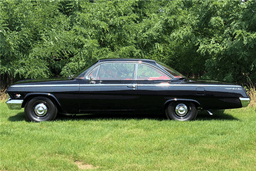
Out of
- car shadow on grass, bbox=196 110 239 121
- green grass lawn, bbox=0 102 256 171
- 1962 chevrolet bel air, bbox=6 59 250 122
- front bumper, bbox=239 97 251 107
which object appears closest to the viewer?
green grass lawn, bbox=0 102 256 171

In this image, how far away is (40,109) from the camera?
7891 mm

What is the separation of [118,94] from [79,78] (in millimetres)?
1079

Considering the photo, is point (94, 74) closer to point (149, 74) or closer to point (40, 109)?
point (149, 74)

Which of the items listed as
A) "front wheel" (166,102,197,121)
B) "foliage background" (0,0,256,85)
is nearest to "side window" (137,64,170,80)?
"front wheel" (166,102,197,121)

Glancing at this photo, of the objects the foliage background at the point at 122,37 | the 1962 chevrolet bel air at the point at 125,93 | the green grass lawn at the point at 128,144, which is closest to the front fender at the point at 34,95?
the 1962 chevrolet bel air at the point at 125,93

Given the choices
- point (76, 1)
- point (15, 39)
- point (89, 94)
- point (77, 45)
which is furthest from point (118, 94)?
point (76, 1)

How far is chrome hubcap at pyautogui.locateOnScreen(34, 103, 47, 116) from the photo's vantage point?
7891 millimetres

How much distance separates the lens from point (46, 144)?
595 cm

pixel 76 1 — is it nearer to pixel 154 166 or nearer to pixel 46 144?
pixel 46 144

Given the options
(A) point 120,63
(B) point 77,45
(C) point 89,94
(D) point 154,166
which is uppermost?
(B) point 77,45

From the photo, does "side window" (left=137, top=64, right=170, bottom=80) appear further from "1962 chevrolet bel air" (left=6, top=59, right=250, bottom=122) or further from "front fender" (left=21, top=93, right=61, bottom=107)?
"front fender" (left=21, top=93, right=61, bottom=107)

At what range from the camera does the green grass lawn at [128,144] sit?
497 cm

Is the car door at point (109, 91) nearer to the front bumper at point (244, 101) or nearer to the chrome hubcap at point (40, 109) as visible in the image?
the chrome hubcap at point (40, 109)

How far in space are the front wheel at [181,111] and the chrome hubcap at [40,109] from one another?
3.06 metres
